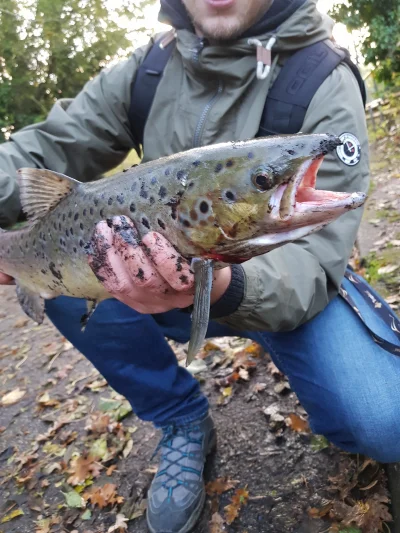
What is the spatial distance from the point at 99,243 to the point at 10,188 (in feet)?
3.73

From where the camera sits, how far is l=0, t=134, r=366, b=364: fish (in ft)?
4.48

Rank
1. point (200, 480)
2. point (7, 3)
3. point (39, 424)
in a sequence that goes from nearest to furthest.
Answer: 1. point (200, 480)
2. point (39, 424)
3. point (7, 3)

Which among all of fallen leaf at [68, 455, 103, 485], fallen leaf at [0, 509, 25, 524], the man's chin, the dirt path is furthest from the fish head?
fallen leaf at [0, 509, 25, 524]

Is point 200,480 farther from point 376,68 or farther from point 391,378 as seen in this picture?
point 376,68

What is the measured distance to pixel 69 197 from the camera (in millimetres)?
2133

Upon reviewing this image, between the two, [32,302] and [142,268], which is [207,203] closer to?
[142,268]

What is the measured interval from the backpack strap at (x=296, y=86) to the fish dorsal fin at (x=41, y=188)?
38.3 inches

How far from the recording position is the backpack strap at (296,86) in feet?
7.36

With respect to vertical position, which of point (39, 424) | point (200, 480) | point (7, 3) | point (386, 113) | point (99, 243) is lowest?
point (386, 113)

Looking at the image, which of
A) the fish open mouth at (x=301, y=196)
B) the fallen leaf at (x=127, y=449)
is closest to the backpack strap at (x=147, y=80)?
the fish open mouth at (x=301, y=196)

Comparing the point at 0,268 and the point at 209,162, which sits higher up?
the point at 209,162

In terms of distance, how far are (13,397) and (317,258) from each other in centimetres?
307

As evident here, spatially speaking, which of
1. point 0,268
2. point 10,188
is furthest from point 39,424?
point 10,188

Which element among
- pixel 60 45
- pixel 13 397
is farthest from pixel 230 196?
pixel 60 45
